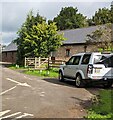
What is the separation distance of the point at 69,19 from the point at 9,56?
26669 mm

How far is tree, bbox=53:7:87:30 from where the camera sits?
83625 millimetres

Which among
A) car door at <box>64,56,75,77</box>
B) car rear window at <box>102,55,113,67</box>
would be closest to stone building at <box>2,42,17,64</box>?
car door at <box>64,56,75,77</box>

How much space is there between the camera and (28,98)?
12492mm

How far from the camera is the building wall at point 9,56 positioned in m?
64.0

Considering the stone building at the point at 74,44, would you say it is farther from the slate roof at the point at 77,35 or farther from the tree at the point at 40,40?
the tree at the point at 40,40

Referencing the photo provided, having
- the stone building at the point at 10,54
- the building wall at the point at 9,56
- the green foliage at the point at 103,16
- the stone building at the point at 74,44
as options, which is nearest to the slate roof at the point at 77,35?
the stone building at the point at 74,44

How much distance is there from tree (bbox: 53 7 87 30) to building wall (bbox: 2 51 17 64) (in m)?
21.2

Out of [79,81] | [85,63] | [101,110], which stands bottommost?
[101,110]

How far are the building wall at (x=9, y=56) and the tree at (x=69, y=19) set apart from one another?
21.2 metres

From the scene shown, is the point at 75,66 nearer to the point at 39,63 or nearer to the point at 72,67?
the point at 72,67

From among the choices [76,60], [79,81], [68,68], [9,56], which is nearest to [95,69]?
[79,81]

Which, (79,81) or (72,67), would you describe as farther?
(72,67)

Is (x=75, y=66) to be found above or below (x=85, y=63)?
below

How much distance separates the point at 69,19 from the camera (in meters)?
86.8
